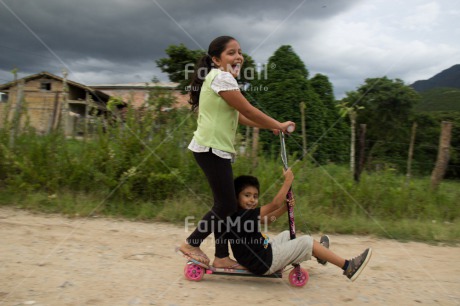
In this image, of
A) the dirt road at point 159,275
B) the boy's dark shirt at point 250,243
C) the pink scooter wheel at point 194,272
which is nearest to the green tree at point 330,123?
the dirt road at point 159,275

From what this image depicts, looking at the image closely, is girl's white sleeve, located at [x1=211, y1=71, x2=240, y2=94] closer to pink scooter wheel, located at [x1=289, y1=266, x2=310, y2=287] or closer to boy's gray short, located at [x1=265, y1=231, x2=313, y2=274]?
boy's gray short, located at [x1=265, y1=231, x2=313, y2=274]

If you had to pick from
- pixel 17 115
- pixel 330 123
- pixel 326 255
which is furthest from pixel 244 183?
pixel 330 123

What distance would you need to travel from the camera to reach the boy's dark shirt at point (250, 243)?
2.80 meters

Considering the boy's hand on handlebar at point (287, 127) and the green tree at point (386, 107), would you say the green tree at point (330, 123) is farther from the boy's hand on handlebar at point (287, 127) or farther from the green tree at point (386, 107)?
the boy's hand on handlebar at point (287, 127)

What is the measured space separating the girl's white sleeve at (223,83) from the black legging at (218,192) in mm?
476

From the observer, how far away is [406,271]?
3.29 metres

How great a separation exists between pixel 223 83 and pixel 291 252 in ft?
4.42

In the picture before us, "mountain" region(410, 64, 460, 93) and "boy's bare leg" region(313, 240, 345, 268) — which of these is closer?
"boy's bare leg" region(313, 240, 345, 268)

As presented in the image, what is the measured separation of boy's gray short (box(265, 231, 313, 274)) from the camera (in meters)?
2.78

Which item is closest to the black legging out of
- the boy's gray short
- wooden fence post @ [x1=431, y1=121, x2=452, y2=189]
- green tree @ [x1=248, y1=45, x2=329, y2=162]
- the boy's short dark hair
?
the boy's short dark hair

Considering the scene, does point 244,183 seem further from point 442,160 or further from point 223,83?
point 442,160

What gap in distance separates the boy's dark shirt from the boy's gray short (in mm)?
46

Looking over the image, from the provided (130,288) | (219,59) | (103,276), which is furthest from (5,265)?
(219,59)

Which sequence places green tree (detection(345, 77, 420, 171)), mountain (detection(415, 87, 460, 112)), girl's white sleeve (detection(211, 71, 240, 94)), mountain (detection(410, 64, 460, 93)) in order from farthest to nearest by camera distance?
mountain (detection(410, 64, 460, 93)) → mountain (detection(415, 87, 460, 112)) → green tree (detection(345, 77, 420, 171)) → girl's white sleeve (detection(211, 71, 240, 94))
